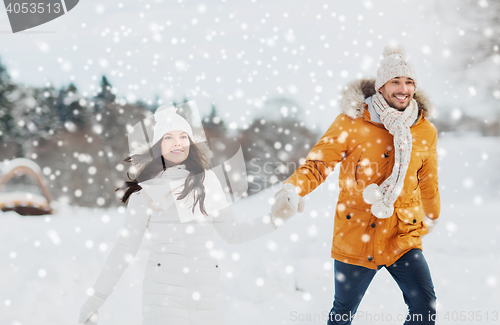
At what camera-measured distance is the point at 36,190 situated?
29.6 ft

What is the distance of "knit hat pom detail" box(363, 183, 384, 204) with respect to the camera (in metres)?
2.24

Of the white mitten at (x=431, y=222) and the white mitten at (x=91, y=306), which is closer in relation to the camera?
the white mitten at (x=91, y=306)

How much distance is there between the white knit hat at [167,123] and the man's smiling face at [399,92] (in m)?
1.63

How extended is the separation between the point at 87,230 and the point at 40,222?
3.86 feet

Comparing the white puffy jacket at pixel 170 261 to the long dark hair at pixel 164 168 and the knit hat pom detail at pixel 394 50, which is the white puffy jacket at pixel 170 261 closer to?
the long dark hair at pixel 164 168

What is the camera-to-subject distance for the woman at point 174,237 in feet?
6.66

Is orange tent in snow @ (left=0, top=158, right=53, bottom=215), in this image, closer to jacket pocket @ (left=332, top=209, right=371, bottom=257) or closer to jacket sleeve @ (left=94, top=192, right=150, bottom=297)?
jacket sleeve @ (left=94, top=192, right=150, bottom=297)

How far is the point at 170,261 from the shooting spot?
204 cm

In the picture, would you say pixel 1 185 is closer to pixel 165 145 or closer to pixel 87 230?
pixel 87 230

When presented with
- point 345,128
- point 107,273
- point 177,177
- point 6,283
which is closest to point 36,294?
point 6,283

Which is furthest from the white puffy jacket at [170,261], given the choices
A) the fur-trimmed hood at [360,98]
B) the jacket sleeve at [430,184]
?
the jacket sleeve at [430,184]

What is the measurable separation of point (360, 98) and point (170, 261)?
1861mm

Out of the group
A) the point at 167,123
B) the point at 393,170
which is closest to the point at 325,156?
the point at 393,170

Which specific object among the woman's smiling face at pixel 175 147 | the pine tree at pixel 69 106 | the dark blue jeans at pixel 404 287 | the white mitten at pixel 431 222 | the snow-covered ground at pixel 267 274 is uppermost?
the pine tree at pixel 69 106
